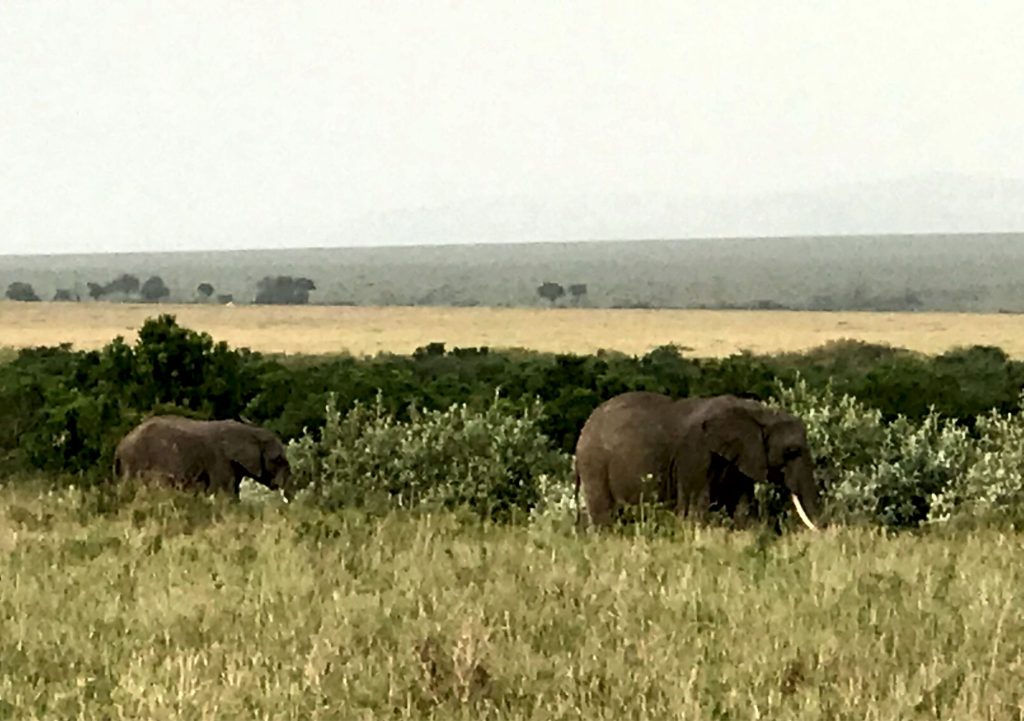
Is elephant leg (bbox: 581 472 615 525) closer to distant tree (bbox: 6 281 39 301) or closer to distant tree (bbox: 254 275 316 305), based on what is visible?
distant tree (bbox: 254 275 316 305)

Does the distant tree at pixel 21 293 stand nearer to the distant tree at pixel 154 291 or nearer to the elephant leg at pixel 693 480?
the distant tree at pixel 154 291

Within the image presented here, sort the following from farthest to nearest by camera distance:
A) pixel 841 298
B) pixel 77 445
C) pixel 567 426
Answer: pixel 841 298
pixel 567 426
pixel 77 445

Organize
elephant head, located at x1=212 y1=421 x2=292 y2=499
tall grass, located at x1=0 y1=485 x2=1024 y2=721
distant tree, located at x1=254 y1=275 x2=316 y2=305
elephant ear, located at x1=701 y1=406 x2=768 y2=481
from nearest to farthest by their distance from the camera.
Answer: tall grass, located at x1=0 y1=485 x2=1024 y2=721 → elephant ear, located at x1=701 y1=406 x2=768 y2=481 → elephant head, located at x1=212 y1=421 x2=292 y2=499 → distant tree, located at x1=254 y1=275 x2=316 y2=305

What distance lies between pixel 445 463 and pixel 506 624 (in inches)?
435

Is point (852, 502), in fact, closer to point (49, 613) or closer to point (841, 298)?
point (49, 613)

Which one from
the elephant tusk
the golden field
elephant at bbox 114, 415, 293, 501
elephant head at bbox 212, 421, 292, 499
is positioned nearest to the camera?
the elephant tusk

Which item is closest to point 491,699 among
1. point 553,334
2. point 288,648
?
point 288,648

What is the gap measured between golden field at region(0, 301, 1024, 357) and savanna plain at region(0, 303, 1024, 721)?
51.8m

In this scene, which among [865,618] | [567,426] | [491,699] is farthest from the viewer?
[567,426]

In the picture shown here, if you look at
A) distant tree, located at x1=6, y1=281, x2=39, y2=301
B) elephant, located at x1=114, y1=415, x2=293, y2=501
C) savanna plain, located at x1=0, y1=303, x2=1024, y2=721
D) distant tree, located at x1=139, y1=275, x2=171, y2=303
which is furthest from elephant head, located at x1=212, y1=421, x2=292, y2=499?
distant tree, located at x1=6, y1=281, x2=39, y2=301

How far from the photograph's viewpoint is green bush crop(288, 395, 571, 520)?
17.2 metres

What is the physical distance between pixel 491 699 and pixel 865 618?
239 centimetres

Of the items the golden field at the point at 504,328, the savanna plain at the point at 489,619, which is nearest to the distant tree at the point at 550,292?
the golden field at the point at 504,328

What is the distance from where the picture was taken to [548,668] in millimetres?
6383
